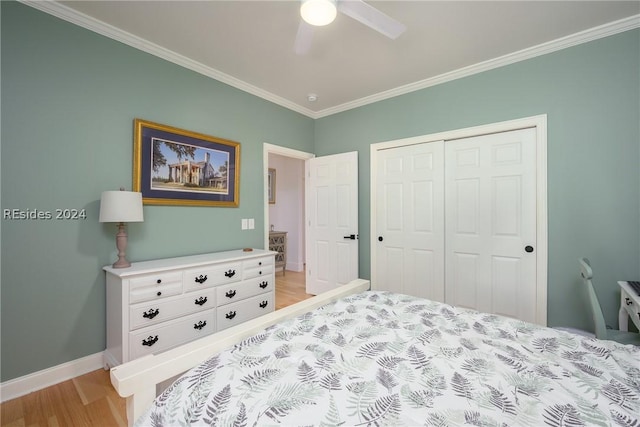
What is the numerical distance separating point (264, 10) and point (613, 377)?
2646 millimetres

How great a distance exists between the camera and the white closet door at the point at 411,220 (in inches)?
116

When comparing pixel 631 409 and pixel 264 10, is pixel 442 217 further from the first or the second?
pixel 264 10

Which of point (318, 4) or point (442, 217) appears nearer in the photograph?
point (318, 4)

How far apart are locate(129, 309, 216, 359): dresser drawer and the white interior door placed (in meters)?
1.74

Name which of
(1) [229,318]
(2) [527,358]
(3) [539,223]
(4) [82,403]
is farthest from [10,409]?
(3) [539,223]

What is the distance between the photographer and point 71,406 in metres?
1.68

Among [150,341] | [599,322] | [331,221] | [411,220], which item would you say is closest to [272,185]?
[331,221]

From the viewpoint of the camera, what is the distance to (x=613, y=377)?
3.05 feet

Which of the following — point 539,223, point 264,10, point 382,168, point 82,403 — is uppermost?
point 264,10

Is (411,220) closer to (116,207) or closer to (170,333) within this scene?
(170,333)

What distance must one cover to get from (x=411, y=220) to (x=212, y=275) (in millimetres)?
2171

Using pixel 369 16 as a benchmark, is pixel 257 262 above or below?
below

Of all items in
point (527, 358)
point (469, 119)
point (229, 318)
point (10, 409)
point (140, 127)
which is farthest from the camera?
point (469, 119)

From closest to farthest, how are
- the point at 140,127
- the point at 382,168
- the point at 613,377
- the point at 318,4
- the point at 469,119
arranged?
the point at 613,377 < the point at 318,4 < the point at 140,127 < the point at 469,119 < the point at 382,168
